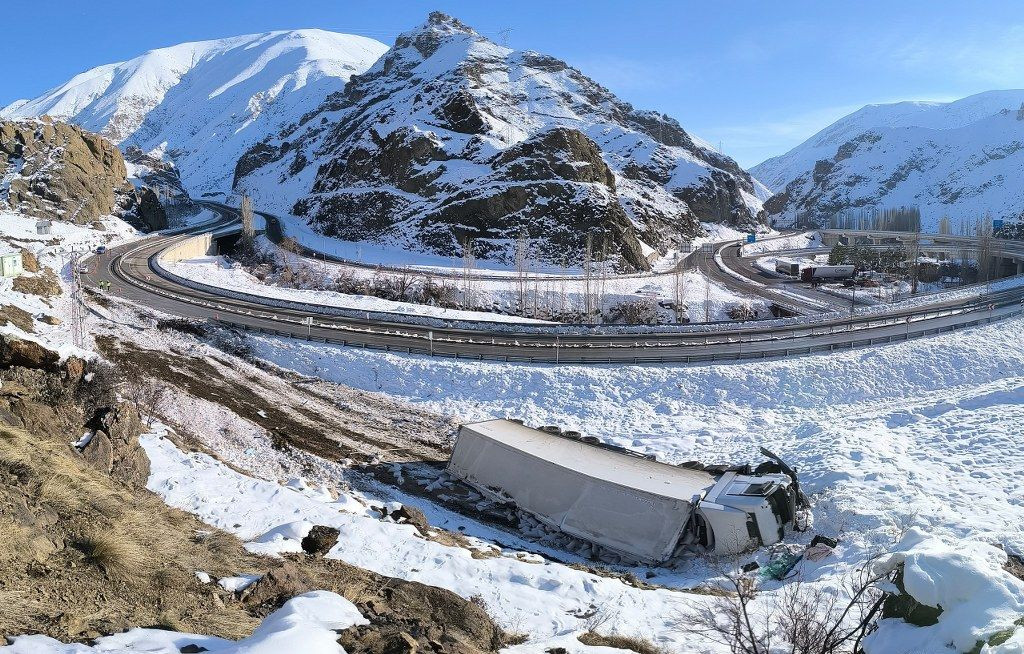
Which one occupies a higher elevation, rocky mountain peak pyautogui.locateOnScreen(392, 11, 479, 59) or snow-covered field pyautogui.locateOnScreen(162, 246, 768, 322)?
rocky mountain peak pyautogui.locateOnScreen(392, 11, 479, 59)

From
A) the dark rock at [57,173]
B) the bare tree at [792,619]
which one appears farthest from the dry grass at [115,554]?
the dark rock at [57,173]

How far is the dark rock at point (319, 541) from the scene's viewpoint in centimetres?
1254

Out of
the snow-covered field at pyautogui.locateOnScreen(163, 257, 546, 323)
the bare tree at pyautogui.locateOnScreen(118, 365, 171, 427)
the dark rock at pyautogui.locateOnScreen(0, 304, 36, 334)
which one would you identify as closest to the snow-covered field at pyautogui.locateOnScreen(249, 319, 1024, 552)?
the bare tree at pyautogui.locateOnScreen(118, 365, 171, 427)

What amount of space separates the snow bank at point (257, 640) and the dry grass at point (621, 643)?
14.1 ft

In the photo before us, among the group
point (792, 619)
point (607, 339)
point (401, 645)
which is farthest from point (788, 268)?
point (401, 645)

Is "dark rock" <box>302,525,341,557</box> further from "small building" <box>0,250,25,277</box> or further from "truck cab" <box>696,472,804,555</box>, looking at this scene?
"small building" <box>0,250,25,277</box>

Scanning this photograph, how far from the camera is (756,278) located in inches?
3290

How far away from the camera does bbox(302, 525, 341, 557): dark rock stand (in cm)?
1254

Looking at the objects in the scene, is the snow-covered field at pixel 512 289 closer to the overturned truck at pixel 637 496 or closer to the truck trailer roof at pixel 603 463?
the truck trailer roof at pixel 603 463

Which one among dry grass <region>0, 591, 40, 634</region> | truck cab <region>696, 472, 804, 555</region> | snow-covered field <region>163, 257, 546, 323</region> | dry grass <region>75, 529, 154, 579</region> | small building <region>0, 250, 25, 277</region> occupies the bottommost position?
truck cab <region>696, 472, 804, 555</region>

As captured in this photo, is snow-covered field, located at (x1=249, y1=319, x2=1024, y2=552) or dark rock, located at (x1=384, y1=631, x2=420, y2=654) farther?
snow-covered field, located at (x1=249, y1=319, x2=1024, y2=552)

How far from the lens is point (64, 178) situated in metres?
77.1

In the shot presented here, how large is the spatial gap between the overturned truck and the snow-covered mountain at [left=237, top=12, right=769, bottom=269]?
60.3 m

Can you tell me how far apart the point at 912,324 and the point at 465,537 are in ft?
129
